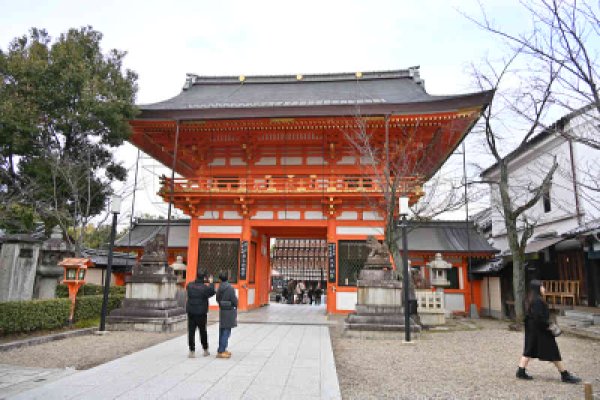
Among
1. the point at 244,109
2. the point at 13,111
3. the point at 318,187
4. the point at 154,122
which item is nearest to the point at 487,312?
the point at 318,187

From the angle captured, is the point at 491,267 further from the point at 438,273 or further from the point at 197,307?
the point at 197,307

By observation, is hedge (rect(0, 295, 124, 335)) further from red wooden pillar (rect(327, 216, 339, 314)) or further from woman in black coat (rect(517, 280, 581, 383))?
woman in black coat (rect(517, 280, 581, 383))

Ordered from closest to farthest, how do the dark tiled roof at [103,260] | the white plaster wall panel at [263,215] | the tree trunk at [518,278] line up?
the tree trunk at [518,278], the white plaster wall panel at [263,215], the dark tiled roof at [103,260]

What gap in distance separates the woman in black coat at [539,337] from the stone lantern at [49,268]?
1179cm

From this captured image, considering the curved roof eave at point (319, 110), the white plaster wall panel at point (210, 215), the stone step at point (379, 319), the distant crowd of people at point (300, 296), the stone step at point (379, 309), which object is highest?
the curved roof eave at point (319, 110)

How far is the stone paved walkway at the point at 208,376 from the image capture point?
15.4ft

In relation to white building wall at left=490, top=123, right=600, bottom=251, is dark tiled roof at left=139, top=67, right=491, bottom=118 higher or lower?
higher

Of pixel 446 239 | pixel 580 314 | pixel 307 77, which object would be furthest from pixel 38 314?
pixel 307 77

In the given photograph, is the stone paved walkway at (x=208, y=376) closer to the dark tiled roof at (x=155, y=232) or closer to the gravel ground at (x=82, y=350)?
the gravel ground at (x=82, y=350)

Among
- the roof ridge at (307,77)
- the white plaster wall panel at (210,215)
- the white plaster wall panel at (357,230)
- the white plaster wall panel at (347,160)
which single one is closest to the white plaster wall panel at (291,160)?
the white plaster wall panel at (347,160)

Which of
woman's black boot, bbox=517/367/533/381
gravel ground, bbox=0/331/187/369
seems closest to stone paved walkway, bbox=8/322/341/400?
gravel ground, bbox=0/331/187/369

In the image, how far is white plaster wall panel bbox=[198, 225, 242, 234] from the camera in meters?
17.2

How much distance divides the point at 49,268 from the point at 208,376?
26.1 ft

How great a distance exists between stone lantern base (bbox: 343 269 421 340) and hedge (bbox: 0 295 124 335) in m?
7.59
